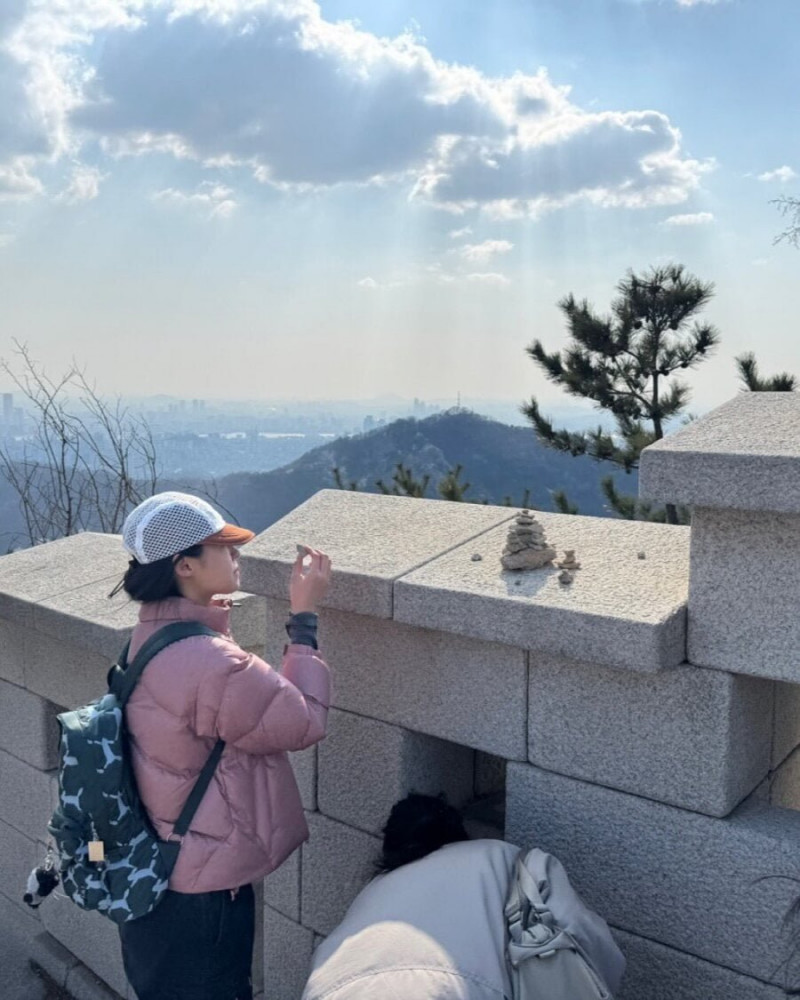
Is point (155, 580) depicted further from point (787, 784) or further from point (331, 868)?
point (787, 784)

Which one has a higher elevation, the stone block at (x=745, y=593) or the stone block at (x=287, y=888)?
the stone block at (x=745, y=593)

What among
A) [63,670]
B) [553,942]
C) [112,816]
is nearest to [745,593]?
[553,942]

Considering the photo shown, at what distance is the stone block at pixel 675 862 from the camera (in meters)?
2.12

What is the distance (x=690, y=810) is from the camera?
2213 millimetres

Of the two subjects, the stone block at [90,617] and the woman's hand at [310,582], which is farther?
the stone block at [90,617]

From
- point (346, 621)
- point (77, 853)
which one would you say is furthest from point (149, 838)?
point (346, 621)

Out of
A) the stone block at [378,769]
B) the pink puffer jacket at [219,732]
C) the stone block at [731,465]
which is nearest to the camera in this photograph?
the stone block at [731,465]

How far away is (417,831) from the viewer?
93.4 inches

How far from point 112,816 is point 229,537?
73 cm

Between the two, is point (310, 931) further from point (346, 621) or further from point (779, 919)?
point (779, 919)

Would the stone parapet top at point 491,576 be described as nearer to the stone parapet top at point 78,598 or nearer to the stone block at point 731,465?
the stone block at point 731,465

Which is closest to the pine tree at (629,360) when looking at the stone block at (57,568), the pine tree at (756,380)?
the pine tree at (756,380)

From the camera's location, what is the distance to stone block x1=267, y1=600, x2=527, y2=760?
2.51m

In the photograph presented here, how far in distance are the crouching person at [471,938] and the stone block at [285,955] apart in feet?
3.69
